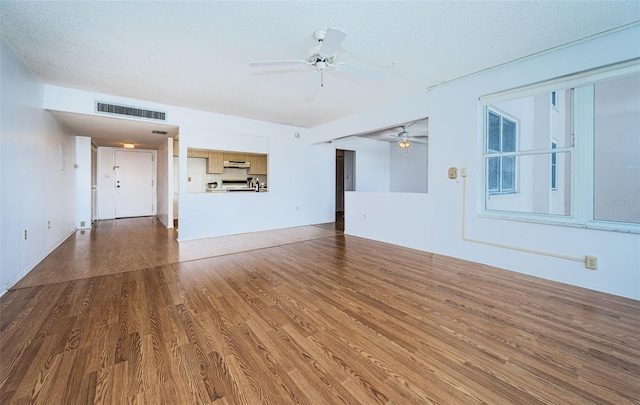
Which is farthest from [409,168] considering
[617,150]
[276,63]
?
[276,63]

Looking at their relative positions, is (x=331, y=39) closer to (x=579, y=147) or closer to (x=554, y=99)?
(x=579, y=147)

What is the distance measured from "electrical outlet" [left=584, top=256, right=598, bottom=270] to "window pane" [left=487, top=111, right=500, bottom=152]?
1.66 metres

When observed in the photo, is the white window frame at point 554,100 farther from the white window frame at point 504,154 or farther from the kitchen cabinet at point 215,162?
the kitchen cabinet at point 215,162

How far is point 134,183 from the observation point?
840 cm

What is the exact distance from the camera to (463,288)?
2748 millimetres

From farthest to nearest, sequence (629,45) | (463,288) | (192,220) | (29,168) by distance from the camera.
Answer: (192,220)
(29,168)
(463,288)
(629,45)

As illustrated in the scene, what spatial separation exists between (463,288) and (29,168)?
5.41 metres

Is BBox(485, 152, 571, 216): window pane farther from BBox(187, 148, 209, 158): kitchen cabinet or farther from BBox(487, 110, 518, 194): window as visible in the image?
BBox(187, 148, 209, 158): kitchen cabinet

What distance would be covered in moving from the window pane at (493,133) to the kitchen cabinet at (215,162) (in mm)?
5743

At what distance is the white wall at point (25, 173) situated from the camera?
104 inches

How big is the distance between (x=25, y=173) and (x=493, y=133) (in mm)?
6118

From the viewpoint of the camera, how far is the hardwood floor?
139cm

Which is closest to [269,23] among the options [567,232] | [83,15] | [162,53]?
[162,53]

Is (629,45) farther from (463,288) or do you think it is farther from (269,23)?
(269,23)
